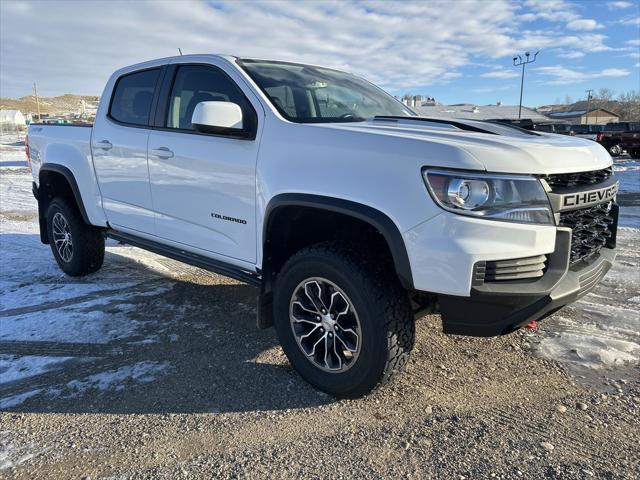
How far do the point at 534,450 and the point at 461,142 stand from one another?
60.8 inches

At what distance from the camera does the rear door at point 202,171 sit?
10.7ft

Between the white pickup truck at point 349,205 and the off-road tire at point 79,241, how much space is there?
93cm

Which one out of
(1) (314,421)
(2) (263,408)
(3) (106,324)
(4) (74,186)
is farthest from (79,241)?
(1) (314,421)

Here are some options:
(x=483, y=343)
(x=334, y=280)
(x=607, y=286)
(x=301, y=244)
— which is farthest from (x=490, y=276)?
(x=607, y=286)

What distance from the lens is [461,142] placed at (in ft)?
8.11

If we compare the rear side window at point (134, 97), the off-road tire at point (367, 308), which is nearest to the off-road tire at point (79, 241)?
the rear side window at point (134, 97)

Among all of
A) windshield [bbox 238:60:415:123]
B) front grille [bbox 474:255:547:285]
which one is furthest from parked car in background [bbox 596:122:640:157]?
front grille [bbox 474:255:547:285]

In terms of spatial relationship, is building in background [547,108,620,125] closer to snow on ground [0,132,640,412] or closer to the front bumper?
snow on ground [0,132,640,412]

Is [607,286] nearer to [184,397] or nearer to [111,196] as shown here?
[184,397]

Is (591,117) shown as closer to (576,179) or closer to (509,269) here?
(576,179)

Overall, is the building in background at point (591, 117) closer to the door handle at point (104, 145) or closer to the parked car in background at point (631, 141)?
the parked car in background at point (631, 141)

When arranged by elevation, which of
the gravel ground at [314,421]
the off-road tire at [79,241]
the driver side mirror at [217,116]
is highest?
the driver side mirror at [217,116]

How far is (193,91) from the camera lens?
384 cm

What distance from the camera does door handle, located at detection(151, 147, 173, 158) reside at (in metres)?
3.75
